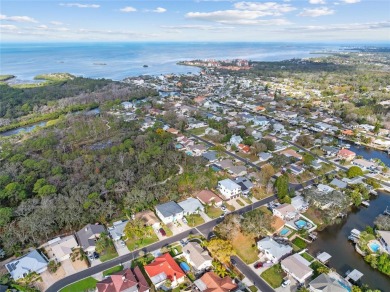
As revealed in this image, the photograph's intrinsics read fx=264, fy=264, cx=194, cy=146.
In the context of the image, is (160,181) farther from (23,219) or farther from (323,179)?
(323,179)

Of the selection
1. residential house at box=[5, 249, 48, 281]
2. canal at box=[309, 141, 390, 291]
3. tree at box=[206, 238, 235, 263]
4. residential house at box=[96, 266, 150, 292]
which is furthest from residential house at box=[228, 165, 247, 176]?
residential house at box=[5, 249, 48, 281]

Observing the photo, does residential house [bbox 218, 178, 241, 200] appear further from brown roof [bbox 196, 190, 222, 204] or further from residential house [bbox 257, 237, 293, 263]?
residential house [bbox 257, 237, 293, 263]

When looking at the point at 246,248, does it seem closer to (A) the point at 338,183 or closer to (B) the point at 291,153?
(A) the point at 338,183

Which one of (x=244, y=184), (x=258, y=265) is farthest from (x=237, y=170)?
(x=258, y=265)

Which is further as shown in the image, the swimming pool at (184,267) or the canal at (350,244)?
the swimming pool at (184,267)

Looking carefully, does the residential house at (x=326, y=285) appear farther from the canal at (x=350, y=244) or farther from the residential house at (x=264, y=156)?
the residential house at (x=264, y=156)

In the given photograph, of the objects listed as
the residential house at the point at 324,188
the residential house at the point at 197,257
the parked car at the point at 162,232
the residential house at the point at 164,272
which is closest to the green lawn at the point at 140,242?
the parked car at the point at 162,232

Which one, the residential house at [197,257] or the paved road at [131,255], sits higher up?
the residential house at [197,257]
